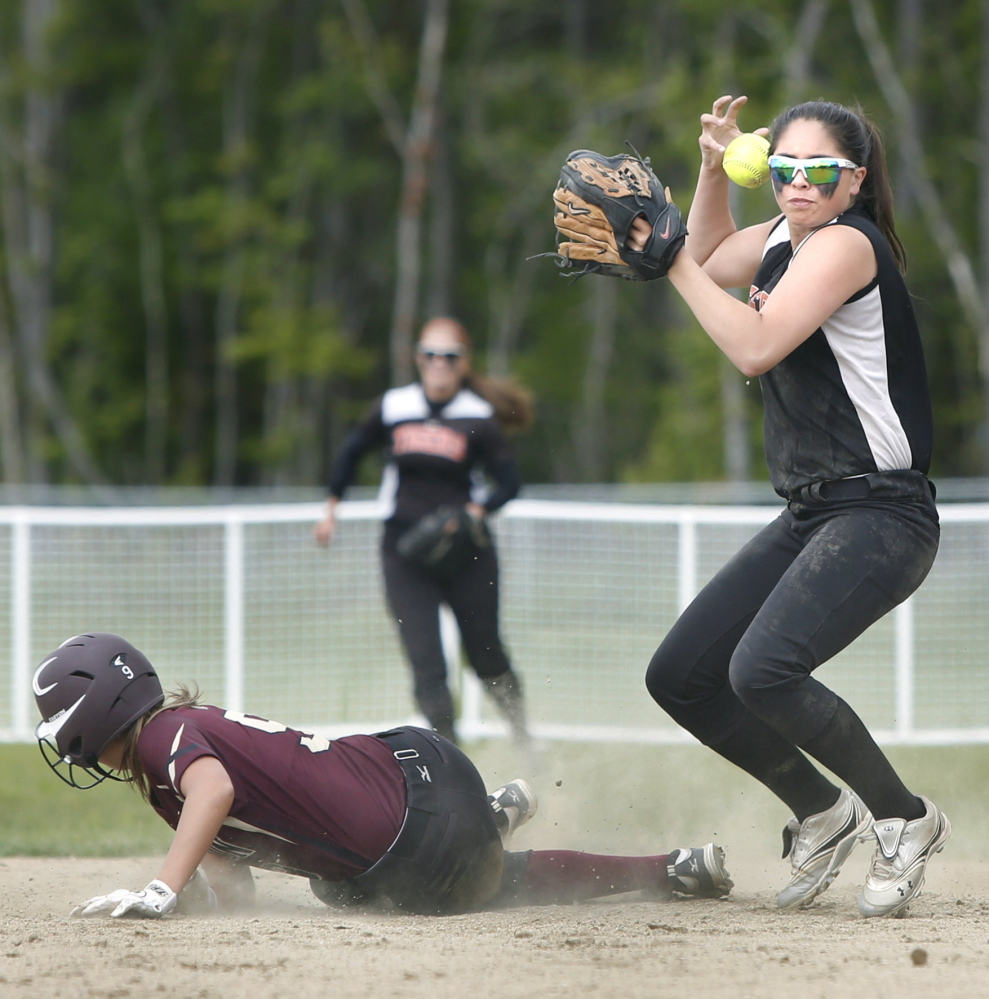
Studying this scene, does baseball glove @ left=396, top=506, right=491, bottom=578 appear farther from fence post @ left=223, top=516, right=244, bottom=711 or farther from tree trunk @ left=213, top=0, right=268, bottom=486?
tree trunk @ left=213, top=0, right=268, bottom=486

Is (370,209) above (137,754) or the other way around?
above

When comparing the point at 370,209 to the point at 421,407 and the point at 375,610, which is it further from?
the point at 421,407

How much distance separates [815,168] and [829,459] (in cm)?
80

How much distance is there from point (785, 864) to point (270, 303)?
20.6 meters

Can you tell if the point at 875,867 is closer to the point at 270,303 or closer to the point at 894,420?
the point at 894,420

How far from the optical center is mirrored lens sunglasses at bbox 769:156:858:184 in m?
3.79

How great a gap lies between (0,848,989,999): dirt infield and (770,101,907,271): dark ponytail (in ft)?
6.16

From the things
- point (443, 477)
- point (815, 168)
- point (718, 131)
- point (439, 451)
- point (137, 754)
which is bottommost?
Answer: point (137, 754)

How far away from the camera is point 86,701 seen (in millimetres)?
3799

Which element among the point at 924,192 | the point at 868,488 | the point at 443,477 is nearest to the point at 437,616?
the point at 443,477

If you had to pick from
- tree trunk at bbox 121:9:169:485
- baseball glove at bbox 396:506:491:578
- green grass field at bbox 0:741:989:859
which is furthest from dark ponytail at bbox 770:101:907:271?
tree trunk at bbox 121:9:169:485

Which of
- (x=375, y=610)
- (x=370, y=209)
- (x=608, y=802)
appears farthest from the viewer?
(x=370, y=209)

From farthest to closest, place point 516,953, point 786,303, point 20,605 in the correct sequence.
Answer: point 20,605, point 786,303, point 516,953

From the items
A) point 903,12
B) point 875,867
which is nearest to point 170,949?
point 875,867
